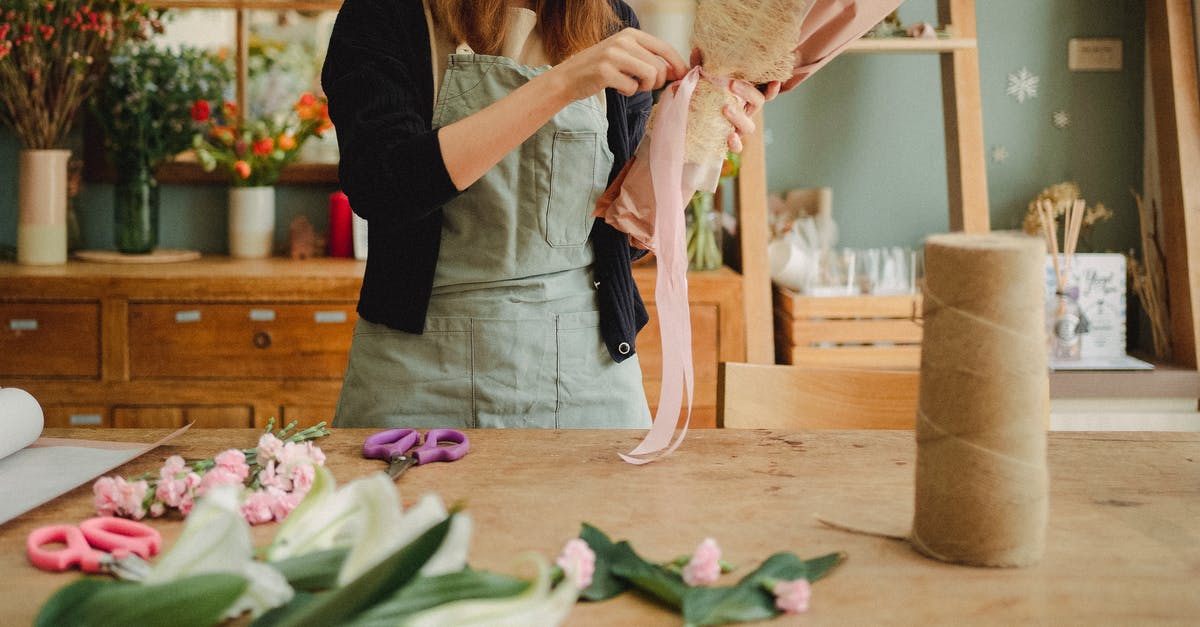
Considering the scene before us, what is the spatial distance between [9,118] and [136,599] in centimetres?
285

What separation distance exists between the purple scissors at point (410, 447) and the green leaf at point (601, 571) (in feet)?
0.98

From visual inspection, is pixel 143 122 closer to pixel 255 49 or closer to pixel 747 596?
pixel 255 49

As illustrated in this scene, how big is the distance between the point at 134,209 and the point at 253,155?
37 cm

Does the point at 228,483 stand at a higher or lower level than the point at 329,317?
lower

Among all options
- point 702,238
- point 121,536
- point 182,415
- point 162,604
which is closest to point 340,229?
point 182,415

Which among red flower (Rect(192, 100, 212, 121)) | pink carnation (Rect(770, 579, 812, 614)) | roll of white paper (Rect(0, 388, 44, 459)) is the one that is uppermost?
red flower (Rect(192, 100, 212, 121))

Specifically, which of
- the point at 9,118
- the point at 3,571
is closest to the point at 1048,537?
the point at 3,571

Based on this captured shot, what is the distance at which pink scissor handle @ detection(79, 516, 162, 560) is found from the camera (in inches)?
32.9

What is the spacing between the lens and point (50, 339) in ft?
8.54

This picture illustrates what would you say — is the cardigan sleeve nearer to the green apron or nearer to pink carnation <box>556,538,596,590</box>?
the green apron

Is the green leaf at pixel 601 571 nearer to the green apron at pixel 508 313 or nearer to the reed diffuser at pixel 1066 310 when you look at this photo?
the green apron at pixel 508 313

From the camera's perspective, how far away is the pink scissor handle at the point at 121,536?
84 centimetres

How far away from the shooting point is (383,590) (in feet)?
1.97

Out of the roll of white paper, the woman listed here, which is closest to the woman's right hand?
the woman
